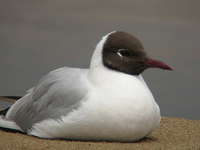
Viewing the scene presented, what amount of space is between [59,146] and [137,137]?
1.17ft

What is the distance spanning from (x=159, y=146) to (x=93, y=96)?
332 millimetres

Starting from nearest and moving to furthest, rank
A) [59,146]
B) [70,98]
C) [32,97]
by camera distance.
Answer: [59,146]
[70,98]
[32,97]

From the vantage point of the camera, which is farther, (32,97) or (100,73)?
(32,97)

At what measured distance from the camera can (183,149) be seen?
6.96 ft

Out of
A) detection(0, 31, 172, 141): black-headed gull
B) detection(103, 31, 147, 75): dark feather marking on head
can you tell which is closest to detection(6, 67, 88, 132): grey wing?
detection(0, 31, 172, 141): black-headed gull

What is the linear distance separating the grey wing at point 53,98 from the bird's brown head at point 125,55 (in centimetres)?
14

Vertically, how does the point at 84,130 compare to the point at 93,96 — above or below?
below

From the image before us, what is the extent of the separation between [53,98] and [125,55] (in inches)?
13.9

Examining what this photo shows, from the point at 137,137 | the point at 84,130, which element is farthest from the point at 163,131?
the point at 84,130

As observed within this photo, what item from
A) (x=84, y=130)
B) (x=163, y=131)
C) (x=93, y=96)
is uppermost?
(x=93, y=96)

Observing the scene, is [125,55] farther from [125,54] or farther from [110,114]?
[110,114]

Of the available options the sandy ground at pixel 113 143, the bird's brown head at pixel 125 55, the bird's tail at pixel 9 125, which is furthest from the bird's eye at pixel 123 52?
the bird's tail at pixel 9 125

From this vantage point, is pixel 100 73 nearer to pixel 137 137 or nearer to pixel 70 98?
pixel 70 98

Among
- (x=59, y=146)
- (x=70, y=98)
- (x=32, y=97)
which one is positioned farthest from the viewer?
(x=32, y=97)
